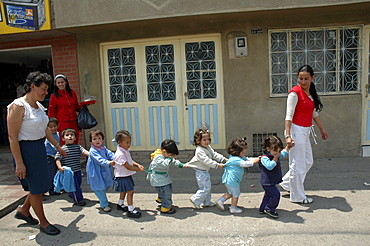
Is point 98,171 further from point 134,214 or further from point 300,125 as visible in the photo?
point 300,125

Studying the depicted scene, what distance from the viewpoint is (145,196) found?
14.0 ft

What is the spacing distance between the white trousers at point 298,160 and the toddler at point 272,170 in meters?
0.43

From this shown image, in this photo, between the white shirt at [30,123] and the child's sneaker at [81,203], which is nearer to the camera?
the white shirt at [30,123]

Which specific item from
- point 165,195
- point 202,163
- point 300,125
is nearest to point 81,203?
point 165,195

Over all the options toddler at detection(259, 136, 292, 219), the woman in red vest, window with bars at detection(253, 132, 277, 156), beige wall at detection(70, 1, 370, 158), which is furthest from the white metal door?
toddler at detection(259, 136, 292, 219)

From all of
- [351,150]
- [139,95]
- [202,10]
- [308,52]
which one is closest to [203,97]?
[139,95]

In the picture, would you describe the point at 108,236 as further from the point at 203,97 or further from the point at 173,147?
the point at 203,97

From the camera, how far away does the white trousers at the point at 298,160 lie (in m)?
3.71

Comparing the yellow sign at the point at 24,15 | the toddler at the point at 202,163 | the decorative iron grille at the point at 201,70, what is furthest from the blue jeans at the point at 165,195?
the yellow sign at the point at 24,15

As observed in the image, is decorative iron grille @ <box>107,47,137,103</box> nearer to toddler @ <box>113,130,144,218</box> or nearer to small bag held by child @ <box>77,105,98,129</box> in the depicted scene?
small bag held by child @ <box>77,105,98,129</box>

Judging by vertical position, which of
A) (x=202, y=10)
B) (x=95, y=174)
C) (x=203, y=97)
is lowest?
(x=95, y=174)

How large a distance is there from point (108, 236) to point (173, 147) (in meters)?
1.23

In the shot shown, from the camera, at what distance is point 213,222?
3.35 m

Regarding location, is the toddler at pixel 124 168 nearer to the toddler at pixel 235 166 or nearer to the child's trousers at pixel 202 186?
the child's trousers at pixel 202 186
